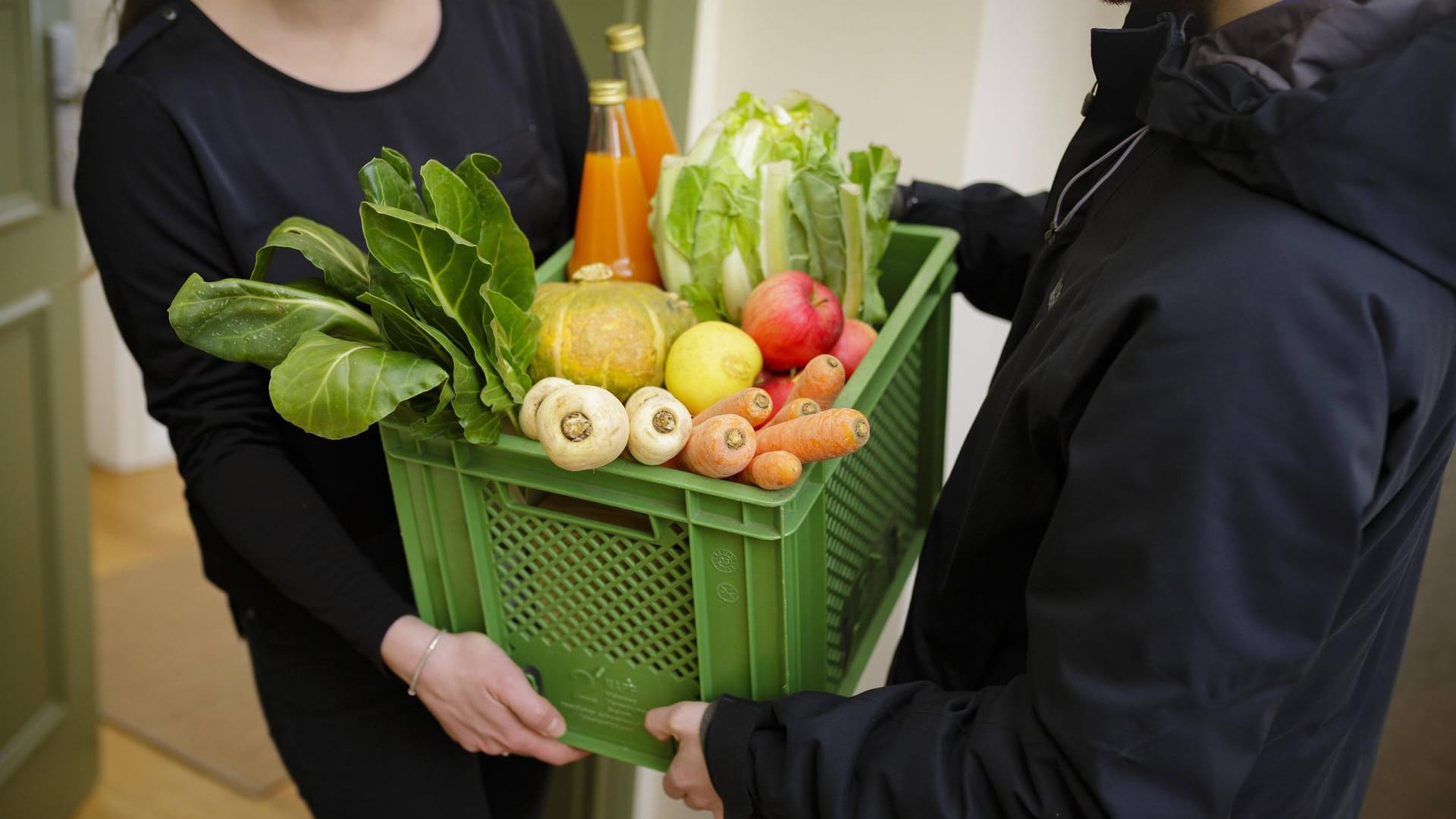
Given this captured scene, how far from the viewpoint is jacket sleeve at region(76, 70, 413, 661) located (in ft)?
3.07

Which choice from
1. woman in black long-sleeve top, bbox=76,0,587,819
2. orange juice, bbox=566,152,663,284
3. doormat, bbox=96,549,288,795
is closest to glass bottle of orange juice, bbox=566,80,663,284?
orange juice, bbox=566,152,663,284

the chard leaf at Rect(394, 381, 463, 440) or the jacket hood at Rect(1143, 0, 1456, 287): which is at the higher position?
the jacket hood at Rect(1143, 0, 1456, 287)

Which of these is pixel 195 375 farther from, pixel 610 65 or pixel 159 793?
pixel 159 793

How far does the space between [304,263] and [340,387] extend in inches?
13.7

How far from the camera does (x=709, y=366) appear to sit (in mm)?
827

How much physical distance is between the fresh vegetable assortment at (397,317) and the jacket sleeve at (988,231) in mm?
462

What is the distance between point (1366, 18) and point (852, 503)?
464 millimetres

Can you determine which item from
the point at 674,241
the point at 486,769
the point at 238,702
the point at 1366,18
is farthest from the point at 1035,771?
the point at 238,702

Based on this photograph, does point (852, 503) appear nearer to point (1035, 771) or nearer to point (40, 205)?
point (1035, 771)

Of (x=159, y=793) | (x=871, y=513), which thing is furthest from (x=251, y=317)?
(x=159, y=793)

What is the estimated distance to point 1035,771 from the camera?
0.61 meters

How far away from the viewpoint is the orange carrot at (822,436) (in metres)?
0.69

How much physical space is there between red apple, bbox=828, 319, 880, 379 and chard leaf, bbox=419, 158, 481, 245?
0.30 m

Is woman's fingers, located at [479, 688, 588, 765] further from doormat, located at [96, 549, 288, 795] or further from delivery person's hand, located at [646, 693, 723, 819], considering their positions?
doormat, located at [96, 549, 288, 795]
